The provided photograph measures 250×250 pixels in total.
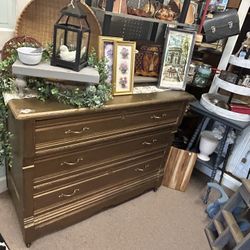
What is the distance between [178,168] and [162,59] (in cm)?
94

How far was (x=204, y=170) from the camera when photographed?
247cm

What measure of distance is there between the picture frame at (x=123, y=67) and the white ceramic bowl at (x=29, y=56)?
0.44 metres

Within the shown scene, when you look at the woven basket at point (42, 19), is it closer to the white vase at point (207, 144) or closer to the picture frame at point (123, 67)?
the picture frame at point (123, 67)

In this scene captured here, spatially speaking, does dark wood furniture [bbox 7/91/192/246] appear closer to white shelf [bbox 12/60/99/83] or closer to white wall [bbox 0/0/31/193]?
white shelf [bbox 12/60/99/83]

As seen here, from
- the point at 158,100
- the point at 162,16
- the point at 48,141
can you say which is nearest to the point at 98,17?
the point at 162,16

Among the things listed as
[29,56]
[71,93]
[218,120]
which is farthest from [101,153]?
[218,120]

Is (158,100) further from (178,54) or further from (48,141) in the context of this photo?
(48,141)

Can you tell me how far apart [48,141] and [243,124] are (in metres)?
1.38

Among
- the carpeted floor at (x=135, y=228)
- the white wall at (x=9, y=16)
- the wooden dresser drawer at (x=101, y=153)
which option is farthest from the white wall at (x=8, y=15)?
the carpeted floor at (x=135, y=228)

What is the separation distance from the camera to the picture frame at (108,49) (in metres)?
1.38

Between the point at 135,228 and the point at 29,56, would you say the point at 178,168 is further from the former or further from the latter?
the point at 29,56

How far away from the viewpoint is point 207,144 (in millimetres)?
2051

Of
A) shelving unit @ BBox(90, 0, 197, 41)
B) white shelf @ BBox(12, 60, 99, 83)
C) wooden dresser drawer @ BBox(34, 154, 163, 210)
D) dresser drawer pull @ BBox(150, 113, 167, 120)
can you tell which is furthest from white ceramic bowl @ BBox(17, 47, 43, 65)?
dresser drawer pull @ BBox(150, 113, 167, 120)

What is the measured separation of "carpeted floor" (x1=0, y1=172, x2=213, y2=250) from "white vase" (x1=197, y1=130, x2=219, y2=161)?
39 cm
